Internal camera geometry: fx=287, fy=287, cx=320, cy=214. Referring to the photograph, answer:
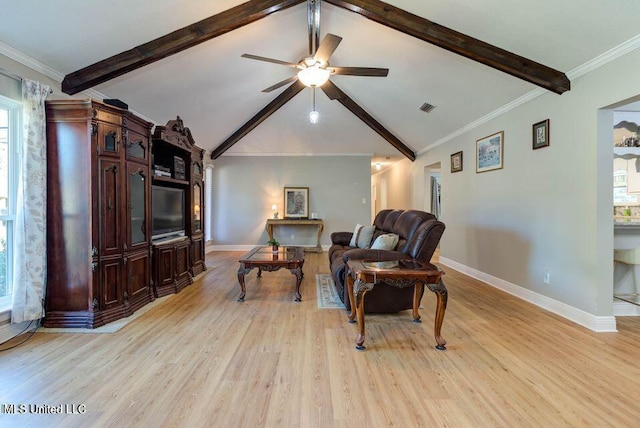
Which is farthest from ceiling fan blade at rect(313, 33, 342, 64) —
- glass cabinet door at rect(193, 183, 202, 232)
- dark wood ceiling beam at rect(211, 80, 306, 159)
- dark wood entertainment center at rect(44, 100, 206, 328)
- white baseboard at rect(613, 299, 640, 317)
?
white baseboard at rect(613, 299, 640, 317)

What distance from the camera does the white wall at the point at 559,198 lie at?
8.64 ft

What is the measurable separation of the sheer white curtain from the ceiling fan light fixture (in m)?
2.42

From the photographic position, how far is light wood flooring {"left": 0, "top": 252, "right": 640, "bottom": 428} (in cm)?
157

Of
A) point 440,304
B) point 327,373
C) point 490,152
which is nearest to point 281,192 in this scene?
point 490,152

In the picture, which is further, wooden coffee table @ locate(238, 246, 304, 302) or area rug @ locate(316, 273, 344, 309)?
wooden coffee table @ locate(238, 246, 304, 302)

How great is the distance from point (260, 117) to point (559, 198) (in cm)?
489

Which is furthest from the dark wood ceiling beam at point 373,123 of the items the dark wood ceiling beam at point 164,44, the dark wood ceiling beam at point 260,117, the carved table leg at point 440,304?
the carved table leg at point 440,304

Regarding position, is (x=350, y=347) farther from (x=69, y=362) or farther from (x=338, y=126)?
(x=338, y=126)

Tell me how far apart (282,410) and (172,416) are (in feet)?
1.94

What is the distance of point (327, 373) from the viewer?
1.96 meters

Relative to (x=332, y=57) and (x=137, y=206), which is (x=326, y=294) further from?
(x=332, y=57)

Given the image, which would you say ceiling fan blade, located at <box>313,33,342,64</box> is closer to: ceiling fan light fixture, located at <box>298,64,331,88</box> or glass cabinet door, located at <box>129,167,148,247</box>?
ceiling fan light fixture, located at <box>298,64,331,88</box>

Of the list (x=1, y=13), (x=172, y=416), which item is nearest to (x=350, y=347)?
(x=172, y=416)

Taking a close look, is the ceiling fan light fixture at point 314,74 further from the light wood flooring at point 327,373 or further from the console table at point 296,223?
the console table at point 296,223
